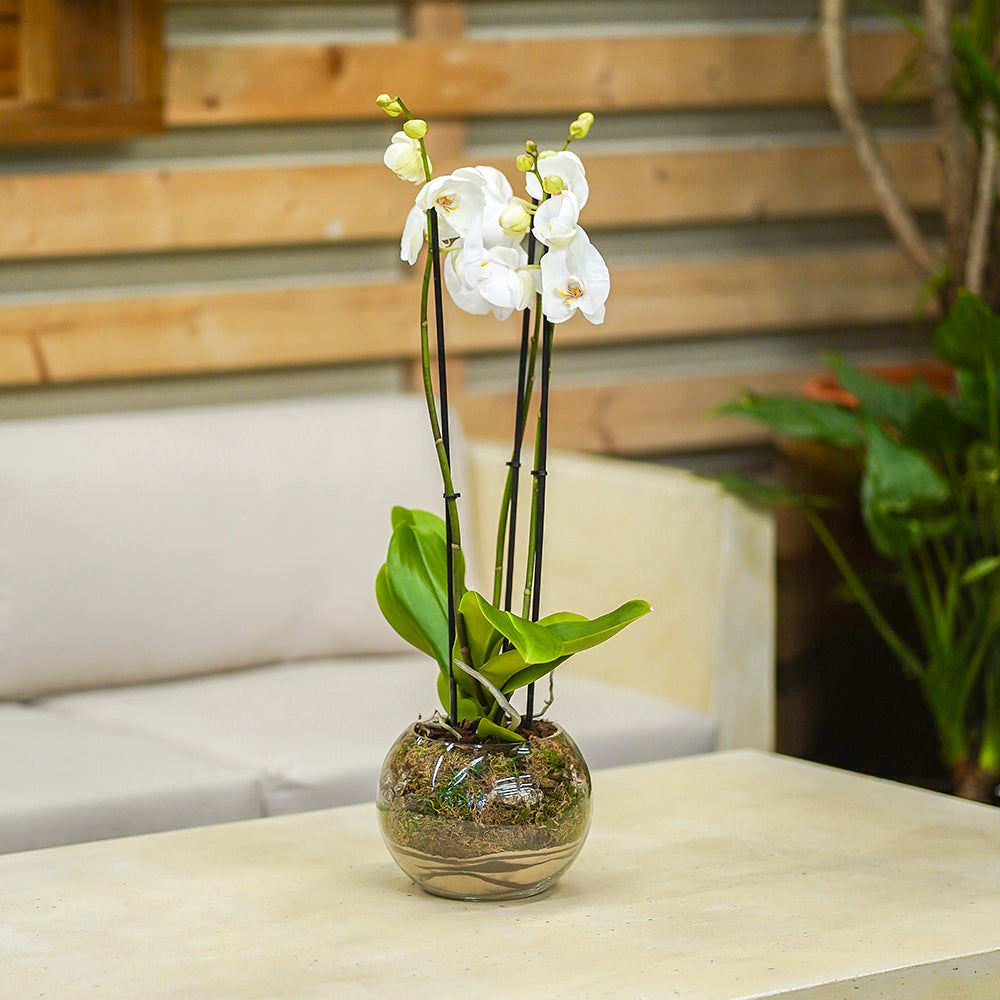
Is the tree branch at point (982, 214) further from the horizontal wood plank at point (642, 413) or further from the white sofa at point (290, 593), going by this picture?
the white sofa at point (290, 593)

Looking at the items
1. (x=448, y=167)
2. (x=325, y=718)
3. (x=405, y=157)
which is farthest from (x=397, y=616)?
(x=448, y=167)

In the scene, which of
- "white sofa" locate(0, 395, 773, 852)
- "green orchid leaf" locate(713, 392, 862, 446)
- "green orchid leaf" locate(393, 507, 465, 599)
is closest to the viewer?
"green orchid leaf" locate(393, 507, 465, 599)

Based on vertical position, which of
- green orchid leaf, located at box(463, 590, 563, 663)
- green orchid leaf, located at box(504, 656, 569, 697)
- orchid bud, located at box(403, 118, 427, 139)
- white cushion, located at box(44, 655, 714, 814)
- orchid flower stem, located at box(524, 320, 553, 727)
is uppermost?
orchid bud, located at box(403, 118, 427, 139)

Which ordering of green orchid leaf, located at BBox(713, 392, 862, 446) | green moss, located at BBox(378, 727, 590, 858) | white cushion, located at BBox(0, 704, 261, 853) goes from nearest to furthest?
green moss, located at BBox(378, 727, 590, 858) → white cushion, located at BBox(0, 704, 261, 853) → green orchid leaf, located at BBox(713, 392, 862, 446)

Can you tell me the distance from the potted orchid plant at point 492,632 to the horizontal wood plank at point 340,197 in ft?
4.52

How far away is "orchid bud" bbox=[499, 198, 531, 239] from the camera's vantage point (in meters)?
1.30

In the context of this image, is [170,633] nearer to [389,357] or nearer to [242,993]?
[389,357]

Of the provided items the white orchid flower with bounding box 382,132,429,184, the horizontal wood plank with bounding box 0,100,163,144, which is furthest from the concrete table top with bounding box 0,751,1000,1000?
the horizontal wood plank with bounding box 0,100,163,144

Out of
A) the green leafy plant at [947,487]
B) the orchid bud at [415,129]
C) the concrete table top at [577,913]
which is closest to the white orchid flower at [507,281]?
the orchid bud at [415,129]

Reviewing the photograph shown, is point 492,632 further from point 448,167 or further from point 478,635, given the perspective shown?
point 448,167

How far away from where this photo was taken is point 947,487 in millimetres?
2453

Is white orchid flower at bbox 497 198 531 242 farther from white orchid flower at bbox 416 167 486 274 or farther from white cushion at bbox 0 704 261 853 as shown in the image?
white cushion at bbox 0 704 261 853

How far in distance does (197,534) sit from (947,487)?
1045 mm

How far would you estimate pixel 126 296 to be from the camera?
2717 millimetres
